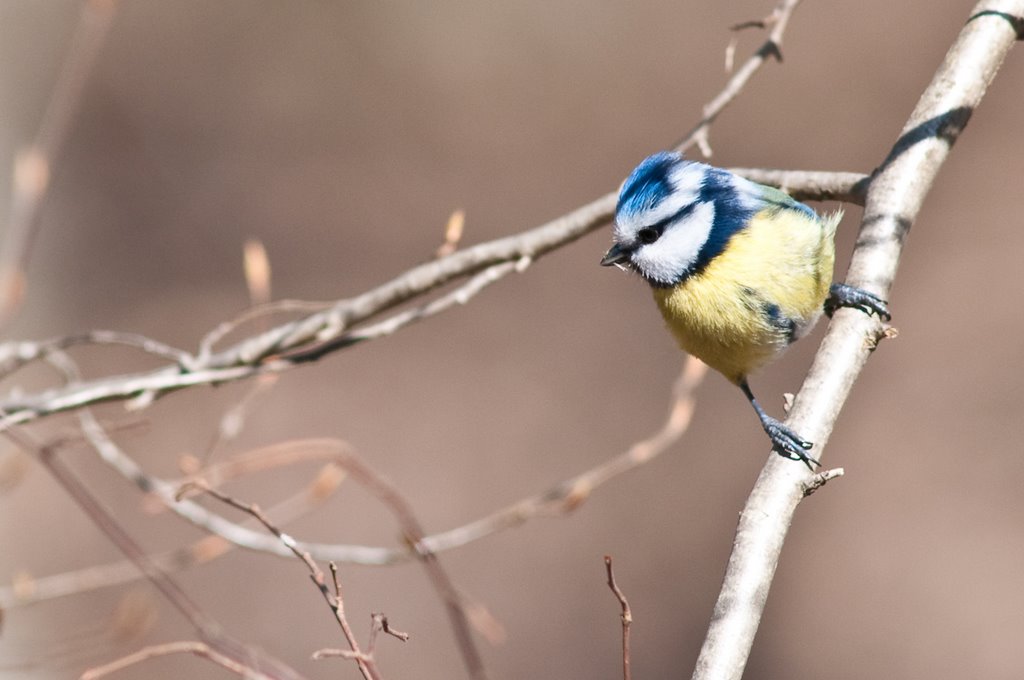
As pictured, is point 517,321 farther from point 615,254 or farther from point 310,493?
point 310,493

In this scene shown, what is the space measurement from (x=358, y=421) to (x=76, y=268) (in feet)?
6.40

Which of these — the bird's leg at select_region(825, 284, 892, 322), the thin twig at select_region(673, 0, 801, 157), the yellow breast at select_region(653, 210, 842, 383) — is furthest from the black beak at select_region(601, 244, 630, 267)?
the bird's leg at select_region(825, 284, 892, 322)

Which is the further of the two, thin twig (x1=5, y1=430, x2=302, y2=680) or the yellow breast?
the yellow breast

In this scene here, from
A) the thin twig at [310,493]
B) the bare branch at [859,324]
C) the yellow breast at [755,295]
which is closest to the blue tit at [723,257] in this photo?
the yellow breast at [755,295]

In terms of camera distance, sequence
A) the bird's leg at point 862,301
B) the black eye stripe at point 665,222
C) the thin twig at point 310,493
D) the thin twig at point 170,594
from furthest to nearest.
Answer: the black eye stripe at point 665,222, the thin twig at point 310,493, the bird's leg at point 862,301, the thin twig at point 170,594

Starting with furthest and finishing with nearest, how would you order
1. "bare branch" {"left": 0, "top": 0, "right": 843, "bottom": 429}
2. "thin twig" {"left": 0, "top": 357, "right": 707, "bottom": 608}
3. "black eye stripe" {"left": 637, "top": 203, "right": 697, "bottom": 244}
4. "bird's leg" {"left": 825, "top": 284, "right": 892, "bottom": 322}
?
"black eye stripe" {"left": 637, "top": 203, "right": 697, "bottom": 244} → "bare branch" {"left": 0, "top": 0, "right": 843, "bottom": 429} → "thin twig" {"left": 0, "top": 357, "right": 707, "bottom": 608} → "bird's leg" {"left": 825, "top": 284, "right": 892, "bottom": 322}

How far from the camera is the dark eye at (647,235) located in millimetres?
2570

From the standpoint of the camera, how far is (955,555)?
17.2 ft

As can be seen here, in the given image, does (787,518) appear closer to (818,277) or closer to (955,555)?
(818,277)

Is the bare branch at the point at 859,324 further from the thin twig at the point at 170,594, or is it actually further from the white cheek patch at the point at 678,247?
the thin twig at the point at 170,594

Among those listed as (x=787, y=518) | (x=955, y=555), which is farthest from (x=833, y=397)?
(x=955, y=555)

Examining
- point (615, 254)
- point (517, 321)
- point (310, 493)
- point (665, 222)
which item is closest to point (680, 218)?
point (665, 222)

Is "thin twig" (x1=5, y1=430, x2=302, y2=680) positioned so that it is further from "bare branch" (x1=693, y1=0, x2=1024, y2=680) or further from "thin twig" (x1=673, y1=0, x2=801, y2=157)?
"thin twig" (x1=673, y1=0, x2=801, y2=157)

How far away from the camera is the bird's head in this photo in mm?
2518
